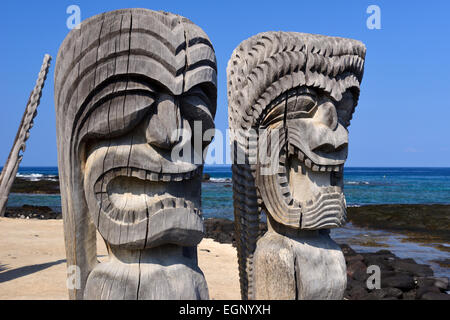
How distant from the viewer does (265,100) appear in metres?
3.58

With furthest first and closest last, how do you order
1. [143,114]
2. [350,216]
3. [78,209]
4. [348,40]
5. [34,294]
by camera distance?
[350,216], [34,294], [348,40], [78,209], [143,114]

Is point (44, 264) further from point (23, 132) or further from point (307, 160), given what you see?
point (307, 160)

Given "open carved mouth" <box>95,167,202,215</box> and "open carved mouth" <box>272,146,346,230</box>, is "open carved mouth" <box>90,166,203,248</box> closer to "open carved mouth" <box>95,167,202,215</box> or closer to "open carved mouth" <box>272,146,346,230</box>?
"open carved mouth" <box>95,167,202,215</box>

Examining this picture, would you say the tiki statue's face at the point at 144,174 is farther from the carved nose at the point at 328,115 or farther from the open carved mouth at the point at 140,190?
the carved nose at the point at 328,115

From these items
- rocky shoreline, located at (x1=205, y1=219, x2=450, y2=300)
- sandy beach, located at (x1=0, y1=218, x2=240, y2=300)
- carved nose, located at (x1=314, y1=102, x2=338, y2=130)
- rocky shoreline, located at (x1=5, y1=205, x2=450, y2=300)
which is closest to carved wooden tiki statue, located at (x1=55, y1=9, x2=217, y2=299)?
carved nose, located at (x1=314, y1=102, x2=338, y2=130)

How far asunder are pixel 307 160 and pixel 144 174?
4.90ft

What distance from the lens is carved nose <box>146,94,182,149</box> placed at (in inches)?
102

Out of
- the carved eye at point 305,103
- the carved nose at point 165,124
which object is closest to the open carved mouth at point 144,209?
the carved nose at point 165,124

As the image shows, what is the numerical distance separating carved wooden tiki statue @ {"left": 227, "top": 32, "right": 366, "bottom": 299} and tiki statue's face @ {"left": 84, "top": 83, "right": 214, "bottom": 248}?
3.41ft

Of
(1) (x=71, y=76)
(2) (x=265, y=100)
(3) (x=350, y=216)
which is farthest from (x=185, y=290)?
(3) (x=350, y=216)

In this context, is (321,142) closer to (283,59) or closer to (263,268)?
(283,59)

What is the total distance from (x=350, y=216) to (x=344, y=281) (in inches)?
624

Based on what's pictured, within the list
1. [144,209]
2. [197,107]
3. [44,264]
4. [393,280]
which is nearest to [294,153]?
[197,107]

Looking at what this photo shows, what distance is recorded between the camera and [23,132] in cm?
1066
